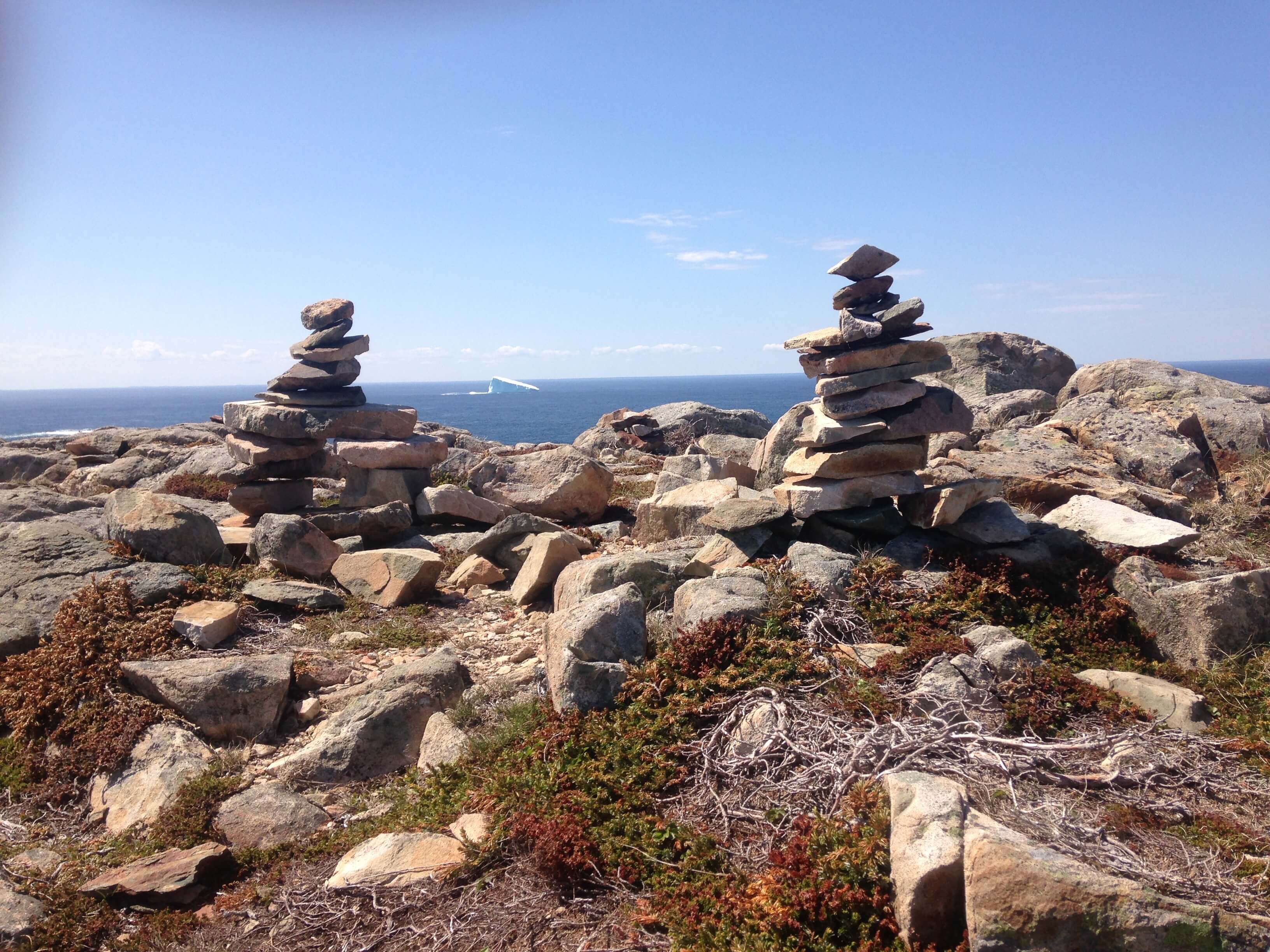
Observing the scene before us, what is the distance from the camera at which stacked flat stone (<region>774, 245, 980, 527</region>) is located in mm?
9391

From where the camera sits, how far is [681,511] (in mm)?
12055

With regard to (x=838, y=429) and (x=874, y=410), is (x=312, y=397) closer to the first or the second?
(x=838, y=429)

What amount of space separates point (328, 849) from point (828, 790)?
3522mm

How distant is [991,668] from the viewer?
657 cm

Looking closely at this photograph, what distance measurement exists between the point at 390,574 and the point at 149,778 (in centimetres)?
445

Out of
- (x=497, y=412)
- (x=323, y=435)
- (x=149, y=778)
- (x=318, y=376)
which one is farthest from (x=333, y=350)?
(x=497, y=412)

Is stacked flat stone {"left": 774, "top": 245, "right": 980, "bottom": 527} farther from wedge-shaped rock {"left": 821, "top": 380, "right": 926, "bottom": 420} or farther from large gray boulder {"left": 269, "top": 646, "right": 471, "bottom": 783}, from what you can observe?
large gray boulder {"left": 269, "top": 646, "right": 471, "bottom": 783}

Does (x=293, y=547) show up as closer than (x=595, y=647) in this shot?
No

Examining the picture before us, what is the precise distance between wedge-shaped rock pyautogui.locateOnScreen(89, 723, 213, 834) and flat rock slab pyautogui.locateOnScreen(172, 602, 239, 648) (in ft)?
4.46

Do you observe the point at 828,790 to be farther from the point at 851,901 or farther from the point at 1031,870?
the point at 1031,870

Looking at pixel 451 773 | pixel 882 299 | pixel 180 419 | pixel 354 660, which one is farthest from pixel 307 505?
pixel 180 419

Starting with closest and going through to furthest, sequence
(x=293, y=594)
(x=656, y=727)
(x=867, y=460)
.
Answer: (x=656, y=727) → (x=867, y=460) → (x=293, y=594)

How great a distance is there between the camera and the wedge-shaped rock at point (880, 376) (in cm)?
944

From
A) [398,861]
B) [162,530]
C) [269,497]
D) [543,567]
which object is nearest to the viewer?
[398,861]
